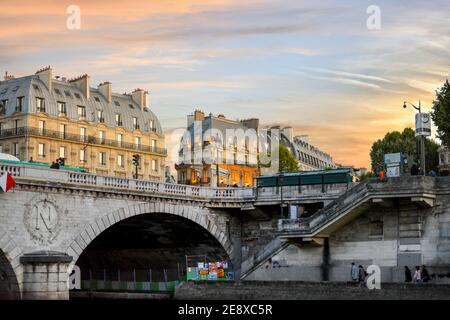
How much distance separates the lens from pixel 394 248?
54.6 metres

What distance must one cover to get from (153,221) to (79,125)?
3707 cm

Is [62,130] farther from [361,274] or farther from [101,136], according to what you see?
[361,274]

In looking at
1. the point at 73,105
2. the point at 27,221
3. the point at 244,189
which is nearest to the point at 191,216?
the point at 244,189

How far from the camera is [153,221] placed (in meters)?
65.7

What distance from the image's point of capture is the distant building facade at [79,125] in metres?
95.1

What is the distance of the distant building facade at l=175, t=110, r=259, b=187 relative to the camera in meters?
120

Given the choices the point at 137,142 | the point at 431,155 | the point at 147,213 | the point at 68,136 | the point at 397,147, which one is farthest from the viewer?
the point at 431,155

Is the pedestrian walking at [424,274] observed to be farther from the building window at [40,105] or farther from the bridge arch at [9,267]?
the building window at [40,105]

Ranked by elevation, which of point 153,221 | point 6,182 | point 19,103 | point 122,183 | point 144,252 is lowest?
point 144,252

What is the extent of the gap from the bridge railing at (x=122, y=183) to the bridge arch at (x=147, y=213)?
0.99 metres

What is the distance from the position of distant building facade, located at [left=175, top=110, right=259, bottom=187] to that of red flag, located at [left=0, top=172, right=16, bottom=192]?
66.0 metres

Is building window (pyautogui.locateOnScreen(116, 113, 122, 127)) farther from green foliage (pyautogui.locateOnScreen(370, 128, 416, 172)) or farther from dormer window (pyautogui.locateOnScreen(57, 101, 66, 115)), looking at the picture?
green foliage (pyautogui.locateOnScreen(370, 128, 416, 172))

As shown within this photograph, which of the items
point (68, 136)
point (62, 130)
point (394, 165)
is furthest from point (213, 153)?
point (394, 165)

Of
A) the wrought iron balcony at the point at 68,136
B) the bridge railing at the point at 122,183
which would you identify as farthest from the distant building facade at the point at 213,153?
the bridge railing at the point at 122,183
